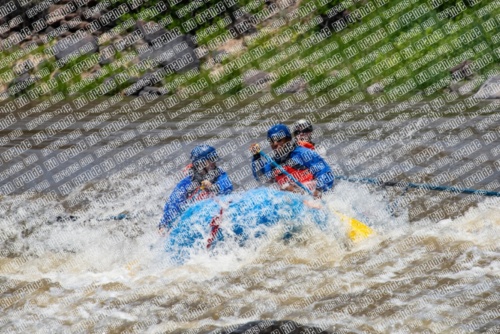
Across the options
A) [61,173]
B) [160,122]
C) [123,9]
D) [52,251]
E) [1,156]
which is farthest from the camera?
[123,9]

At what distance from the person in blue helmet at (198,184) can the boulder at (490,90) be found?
685 cm

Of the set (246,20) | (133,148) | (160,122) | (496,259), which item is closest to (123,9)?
(246,20)

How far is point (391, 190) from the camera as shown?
9.45 meters

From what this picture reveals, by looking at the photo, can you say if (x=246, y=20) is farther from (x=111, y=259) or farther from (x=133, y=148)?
(x=111, y=259)

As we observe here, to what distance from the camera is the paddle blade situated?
735 cm

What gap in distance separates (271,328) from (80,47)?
45.1 feet

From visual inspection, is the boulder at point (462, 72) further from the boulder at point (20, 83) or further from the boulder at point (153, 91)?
the boulder at point (20, 83)

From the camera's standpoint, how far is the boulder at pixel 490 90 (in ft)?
41.9

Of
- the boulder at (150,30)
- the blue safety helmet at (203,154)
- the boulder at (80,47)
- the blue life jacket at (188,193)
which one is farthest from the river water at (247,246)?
the boulder at (80,47)

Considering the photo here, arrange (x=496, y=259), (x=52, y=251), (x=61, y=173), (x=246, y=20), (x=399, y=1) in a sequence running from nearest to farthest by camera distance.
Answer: (x=496, y=259) → (x=52, y=251) → (x=61, y=173) → (x=399, y=1) → (x=246, y=20)

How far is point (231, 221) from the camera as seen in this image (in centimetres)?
704

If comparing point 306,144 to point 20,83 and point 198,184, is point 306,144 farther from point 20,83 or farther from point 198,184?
point 20,83

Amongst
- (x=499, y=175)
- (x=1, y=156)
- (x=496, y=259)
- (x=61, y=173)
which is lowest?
(x=496, y=259)

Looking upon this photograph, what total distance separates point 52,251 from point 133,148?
14.6 ft
